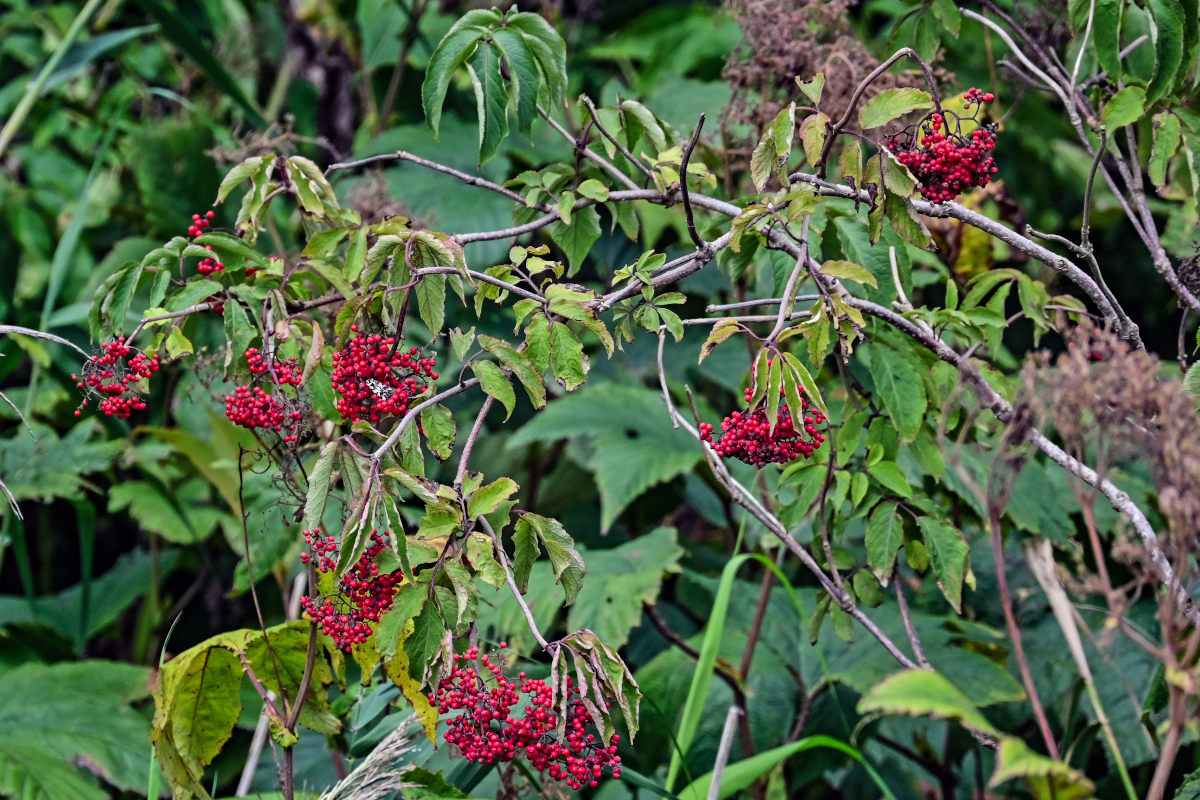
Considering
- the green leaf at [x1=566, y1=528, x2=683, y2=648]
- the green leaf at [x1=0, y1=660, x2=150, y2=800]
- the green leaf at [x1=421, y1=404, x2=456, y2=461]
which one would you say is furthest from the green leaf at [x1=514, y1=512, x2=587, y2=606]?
the green leaf at [x1=0, y1=660, x2=150, y2=800]

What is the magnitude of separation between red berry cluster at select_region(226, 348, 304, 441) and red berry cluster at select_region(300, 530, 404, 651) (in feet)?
0.50

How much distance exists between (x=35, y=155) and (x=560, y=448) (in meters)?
2.15

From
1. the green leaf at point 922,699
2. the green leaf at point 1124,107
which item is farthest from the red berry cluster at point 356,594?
the green leaf at point 1124,107

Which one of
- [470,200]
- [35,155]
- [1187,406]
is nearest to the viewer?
[1187,406]

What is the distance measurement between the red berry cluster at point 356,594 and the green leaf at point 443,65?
0.55 meters

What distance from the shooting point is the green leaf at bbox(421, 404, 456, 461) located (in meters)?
1.21

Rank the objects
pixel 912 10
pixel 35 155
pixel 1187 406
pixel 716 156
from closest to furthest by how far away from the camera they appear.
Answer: pixel 1187 406 → pixel 912 10 → pixel 716 156 → pixel 35 155

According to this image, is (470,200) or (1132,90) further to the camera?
(470,200)

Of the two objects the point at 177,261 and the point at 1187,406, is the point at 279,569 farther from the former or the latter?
the point at 1187,406

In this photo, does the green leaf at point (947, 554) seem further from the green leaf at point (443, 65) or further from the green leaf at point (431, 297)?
the green leaf at point (443, 65)

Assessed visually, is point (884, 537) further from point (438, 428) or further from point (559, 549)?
point (438, 428)

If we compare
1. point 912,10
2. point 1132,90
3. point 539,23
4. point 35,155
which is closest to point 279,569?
point 539,23

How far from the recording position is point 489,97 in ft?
4.52

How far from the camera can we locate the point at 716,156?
6.61ft
